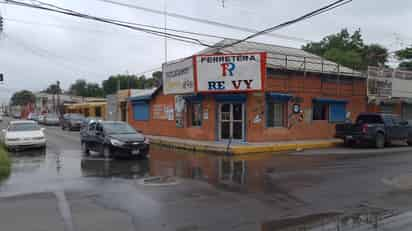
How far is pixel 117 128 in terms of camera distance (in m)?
16.5

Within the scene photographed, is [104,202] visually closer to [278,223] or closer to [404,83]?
[278,223]

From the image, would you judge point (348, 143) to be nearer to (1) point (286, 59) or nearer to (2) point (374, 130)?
(2) point (374, 130)

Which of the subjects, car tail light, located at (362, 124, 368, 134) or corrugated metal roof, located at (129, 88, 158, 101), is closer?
car tail light, located at (362, 124, 368, 134)

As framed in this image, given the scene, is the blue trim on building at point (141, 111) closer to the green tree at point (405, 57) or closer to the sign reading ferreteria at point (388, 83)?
the sign reading ferreteria at point (388, 83)

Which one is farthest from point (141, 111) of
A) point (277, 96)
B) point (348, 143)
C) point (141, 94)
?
point (348, 143)

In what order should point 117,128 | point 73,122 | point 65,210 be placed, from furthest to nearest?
point 73,122
point 117,128
point 65,210

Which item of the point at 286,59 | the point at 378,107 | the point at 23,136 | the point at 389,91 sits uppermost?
the point at 286,59

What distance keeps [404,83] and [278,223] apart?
25.5m

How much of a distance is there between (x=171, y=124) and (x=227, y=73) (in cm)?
730

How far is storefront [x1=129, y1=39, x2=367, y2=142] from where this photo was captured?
19.5 meters

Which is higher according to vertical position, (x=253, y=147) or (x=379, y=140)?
(x=379, y=140)

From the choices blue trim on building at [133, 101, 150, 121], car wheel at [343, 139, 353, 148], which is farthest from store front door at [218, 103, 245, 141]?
blue trim on building at [133, 101, 150, 121]

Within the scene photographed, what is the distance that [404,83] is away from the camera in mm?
27438

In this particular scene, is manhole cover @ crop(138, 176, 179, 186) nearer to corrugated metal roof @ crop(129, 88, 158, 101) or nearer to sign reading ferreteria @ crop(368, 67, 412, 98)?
corrugated metal roof @ crop(129, 88, 158, 101)
